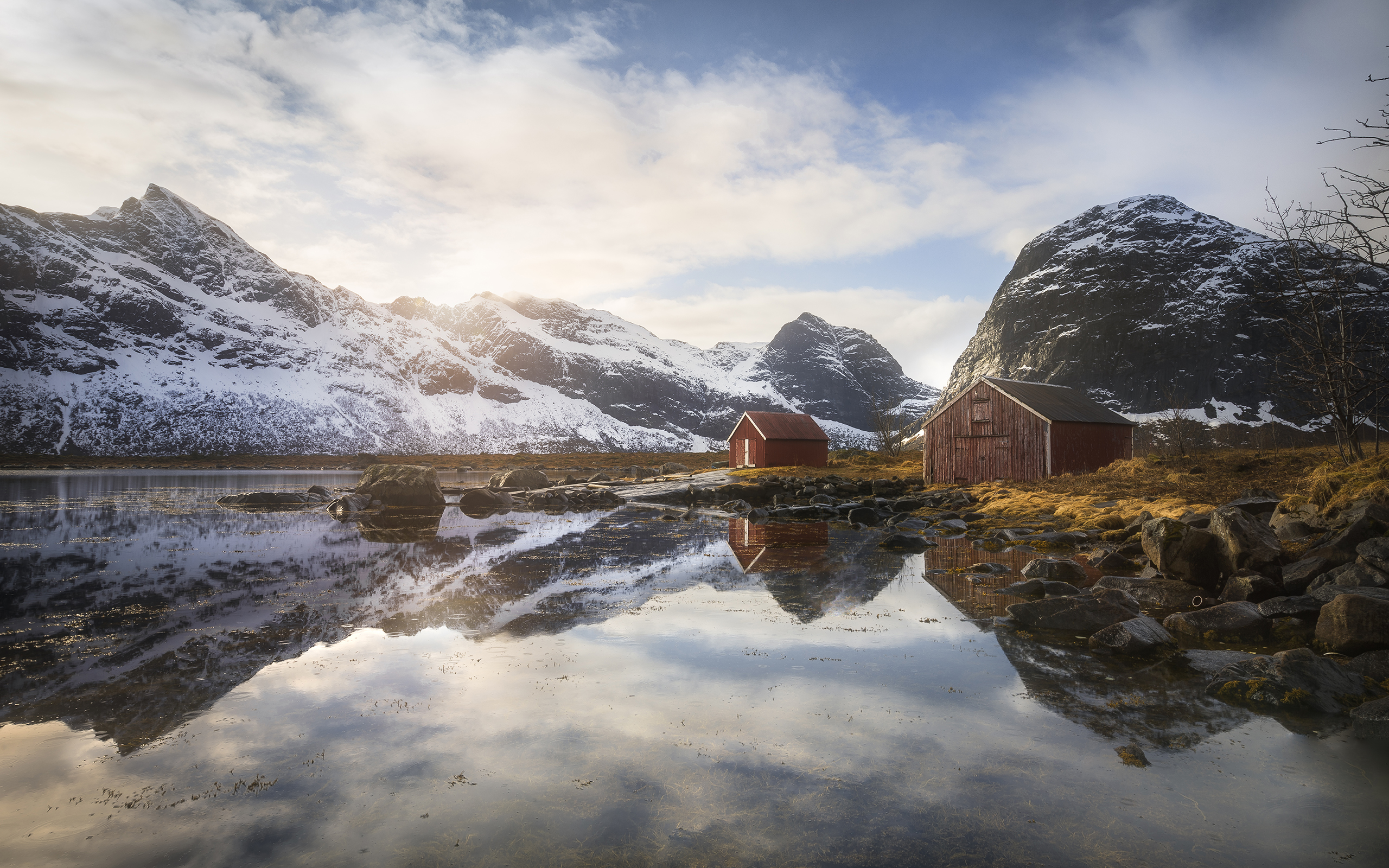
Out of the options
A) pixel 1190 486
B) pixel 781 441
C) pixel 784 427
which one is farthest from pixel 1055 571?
pixel 784 427

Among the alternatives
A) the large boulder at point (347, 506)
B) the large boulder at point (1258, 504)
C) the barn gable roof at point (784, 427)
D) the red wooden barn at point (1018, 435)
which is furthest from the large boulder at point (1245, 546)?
the barn gable roof at point (784, 427)

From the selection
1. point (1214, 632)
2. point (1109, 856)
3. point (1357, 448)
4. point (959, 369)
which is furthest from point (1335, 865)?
point (959, 369)

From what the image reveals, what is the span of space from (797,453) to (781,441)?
197cm

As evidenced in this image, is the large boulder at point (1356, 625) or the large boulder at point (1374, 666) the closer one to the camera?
the large boulder at point (1374, 666)

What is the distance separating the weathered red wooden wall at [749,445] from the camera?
2098 inches

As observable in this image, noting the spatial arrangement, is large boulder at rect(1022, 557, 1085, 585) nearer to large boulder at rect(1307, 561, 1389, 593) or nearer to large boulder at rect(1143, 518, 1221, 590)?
large boulder at rect(1143, 518, 1221, 590)

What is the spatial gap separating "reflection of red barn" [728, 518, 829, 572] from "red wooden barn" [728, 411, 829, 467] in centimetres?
2624

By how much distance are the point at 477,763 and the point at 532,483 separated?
137 ft

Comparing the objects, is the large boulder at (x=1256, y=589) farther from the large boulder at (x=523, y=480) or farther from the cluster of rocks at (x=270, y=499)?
the large boulder at (x=523, y=480)

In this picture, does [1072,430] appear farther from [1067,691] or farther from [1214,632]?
[1067,691]

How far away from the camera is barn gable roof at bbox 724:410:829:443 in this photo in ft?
174

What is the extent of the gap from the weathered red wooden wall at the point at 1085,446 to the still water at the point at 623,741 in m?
23.2

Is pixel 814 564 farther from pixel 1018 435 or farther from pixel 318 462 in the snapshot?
pixel 318 462

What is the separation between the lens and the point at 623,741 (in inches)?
233
